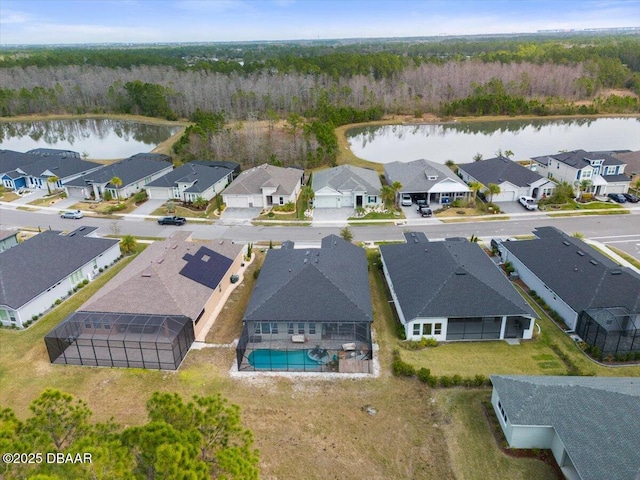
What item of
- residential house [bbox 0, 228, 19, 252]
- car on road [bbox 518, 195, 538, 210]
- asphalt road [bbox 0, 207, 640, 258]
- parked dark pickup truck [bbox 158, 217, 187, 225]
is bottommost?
asphalt road [bbox 0, 207, 640, 258]

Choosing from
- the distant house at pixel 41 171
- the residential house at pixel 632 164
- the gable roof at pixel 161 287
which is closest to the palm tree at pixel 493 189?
the residential house at pixel 632 164

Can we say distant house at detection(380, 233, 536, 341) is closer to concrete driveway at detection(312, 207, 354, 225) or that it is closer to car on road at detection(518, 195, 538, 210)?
concrete driveway at detection(312, 207, 354, 225)

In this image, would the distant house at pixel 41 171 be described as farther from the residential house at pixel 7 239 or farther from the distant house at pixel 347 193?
the distant house at pixel 347 193

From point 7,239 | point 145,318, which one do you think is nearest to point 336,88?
point 7,239

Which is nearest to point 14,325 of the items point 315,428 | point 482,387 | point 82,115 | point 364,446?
point 315,428

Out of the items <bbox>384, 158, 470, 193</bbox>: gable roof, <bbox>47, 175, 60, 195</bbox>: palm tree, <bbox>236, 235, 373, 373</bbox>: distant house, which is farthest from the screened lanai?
<bbox>47, 175, 60, 195</bbox>: palm tree
